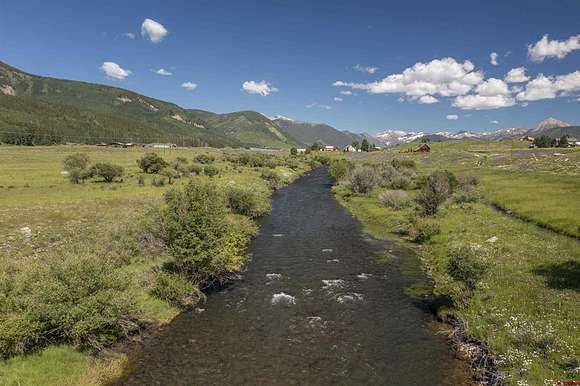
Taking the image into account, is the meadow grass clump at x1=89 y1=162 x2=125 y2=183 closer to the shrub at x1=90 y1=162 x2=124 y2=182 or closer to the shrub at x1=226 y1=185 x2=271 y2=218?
the shrub at x1=90 y1=162 x2=124 y2=182

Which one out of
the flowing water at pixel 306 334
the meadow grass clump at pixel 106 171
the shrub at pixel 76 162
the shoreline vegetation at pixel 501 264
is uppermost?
the shrub at pixel 76 162

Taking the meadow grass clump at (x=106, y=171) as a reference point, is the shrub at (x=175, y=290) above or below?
below

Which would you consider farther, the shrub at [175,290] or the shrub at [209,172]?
the shrub at [209,172]

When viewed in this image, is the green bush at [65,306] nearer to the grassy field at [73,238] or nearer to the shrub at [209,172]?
the grassy field at [73,238]

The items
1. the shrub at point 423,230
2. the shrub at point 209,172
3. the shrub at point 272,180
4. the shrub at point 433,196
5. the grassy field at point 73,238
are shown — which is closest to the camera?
the grassy field at point 73,238

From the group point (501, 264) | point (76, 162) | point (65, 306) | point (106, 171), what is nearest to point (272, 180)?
point (106, 171)

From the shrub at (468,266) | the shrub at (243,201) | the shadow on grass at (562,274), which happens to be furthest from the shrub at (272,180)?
the shadow on grass at (562,274)

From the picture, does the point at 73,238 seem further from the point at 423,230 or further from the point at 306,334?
the point at 423,230

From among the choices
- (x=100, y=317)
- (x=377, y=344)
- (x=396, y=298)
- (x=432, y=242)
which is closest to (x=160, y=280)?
(x=100, y=317)

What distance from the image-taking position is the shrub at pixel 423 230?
156ft

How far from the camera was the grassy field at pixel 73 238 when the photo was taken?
62.3 ft

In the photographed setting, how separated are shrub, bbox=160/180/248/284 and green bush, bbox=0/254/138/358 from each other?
23.8 feet

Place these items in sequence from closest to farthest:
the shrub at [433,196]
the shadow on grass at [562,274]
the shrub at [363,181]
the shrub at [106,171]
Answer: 1. the shadow on grass at [562,274]
2. the shrub at [433,196]
3. the shrub at [106,171]
4. the shrub at [363,181]

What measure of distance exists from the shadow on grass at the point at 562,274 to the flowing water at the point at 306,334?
10726mm
